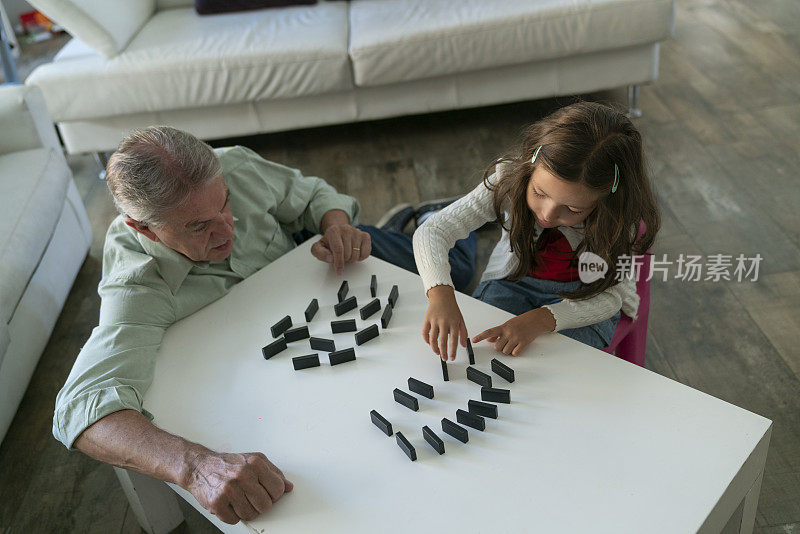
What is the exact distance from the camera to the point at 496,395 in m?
1.30

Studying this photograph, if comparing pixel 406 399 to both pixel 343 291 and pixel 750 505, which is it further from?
pixel 750 505

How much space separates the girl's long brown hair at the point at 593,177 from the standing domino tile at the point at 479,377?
330mm

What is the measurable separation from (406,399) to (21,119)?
74.7 inches

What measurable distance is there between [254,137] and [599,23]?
1.61 metres

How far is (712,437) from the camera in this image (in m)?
1.20

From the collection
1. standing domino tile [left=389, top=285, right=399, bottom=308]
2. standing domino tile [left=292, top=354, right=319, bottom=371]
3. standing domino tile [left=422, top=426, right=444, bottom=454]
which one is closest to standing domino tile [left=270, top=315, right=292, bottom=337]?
standing domino tile [left=292, top=354, right=319, bottom=371]

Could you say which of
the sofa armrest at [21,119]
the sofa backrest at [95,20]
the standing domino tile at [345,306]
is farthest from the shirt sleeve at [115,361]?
Answer: the sofa backrest at [95,20]

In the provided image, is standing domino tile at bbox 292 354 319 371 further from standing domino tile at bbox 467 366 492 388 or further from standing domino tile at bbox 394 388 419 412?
standing domino tile at bbox 467 366 492 388

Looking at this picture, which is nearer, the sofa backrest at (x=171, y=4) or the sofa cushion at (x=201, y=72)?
the sofa cushion at (x=201, y=72)

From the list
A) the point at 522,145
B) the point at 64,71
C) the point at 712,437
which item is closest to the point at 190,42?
the point at 64,71

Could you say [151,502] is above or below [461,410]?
below

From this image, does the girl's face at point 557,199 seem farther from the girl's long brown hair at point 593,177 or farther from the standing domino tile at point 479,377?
the standing domino tile at point 479,377

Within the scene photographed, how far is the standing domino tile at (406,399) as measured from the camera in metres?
1.31

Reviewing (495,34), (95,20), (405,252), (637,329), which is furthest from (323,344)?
(95,20)
